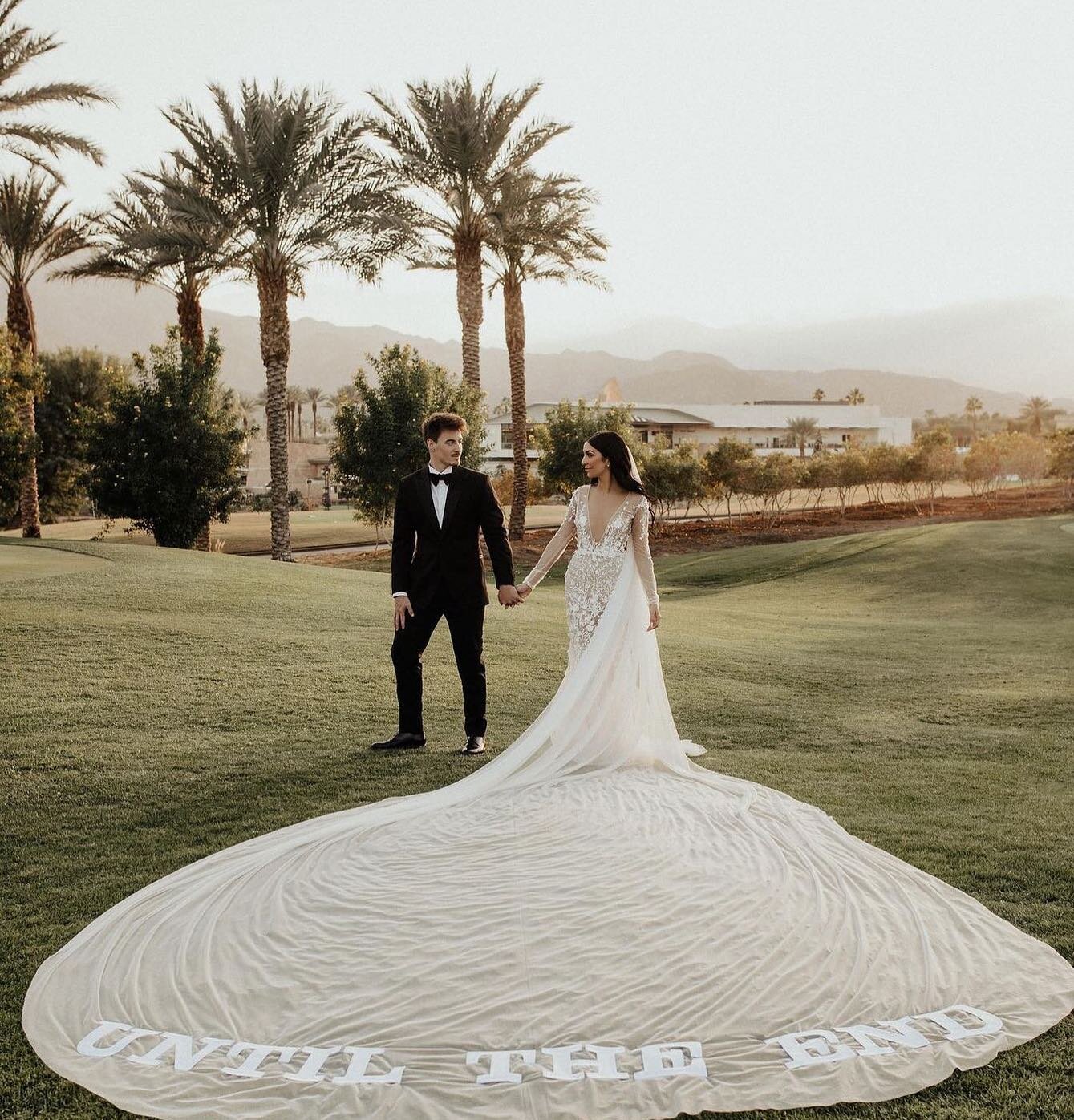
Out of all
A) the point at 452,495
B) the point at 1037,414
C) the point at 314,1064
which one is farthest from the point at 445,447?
the point at 1037,414

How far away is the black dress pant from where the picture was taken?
7750 mm

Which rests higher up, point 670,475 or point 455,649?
point 670,475

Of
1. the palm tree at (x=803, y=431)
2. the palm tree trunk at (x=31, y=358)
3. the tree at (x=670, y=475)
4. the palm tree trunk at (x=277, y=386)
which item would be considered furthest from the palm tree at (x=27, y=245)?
the palm tree at (x=803, y=431)

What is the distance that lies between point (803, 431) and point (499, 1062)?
108m

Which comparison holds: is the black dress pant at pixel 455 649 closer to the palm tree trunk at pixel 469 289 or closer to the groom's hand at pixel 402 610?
the groom's hand at pixel 402 610

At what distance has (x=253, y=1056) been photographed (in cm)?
322

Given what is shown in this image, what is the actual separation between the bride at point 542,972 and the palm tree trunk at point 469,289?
29.6 metres

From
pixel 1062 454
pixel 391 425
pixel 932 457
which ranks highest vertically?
pixel 391 425

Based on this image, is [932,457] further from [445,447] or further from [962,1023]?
[962,1023]

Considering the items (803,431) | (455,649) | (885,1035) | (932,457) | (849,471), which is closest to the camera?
(885,1035)

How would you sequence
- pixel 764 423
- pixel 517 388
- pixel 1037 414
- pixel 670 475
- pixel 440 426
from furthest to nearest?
pixel 1037 414, pixel 764 423, pixel 670 475, pixel 517 388, pixel 440 426

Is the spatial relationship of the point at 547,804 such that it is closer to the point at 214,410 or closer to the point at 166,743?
the point at 166,743

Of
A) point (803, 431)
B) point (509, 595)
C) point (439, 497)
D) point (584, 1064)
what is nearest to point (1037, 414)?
point (803, 431)

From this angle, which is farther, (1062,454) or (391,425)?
(1062,454)
